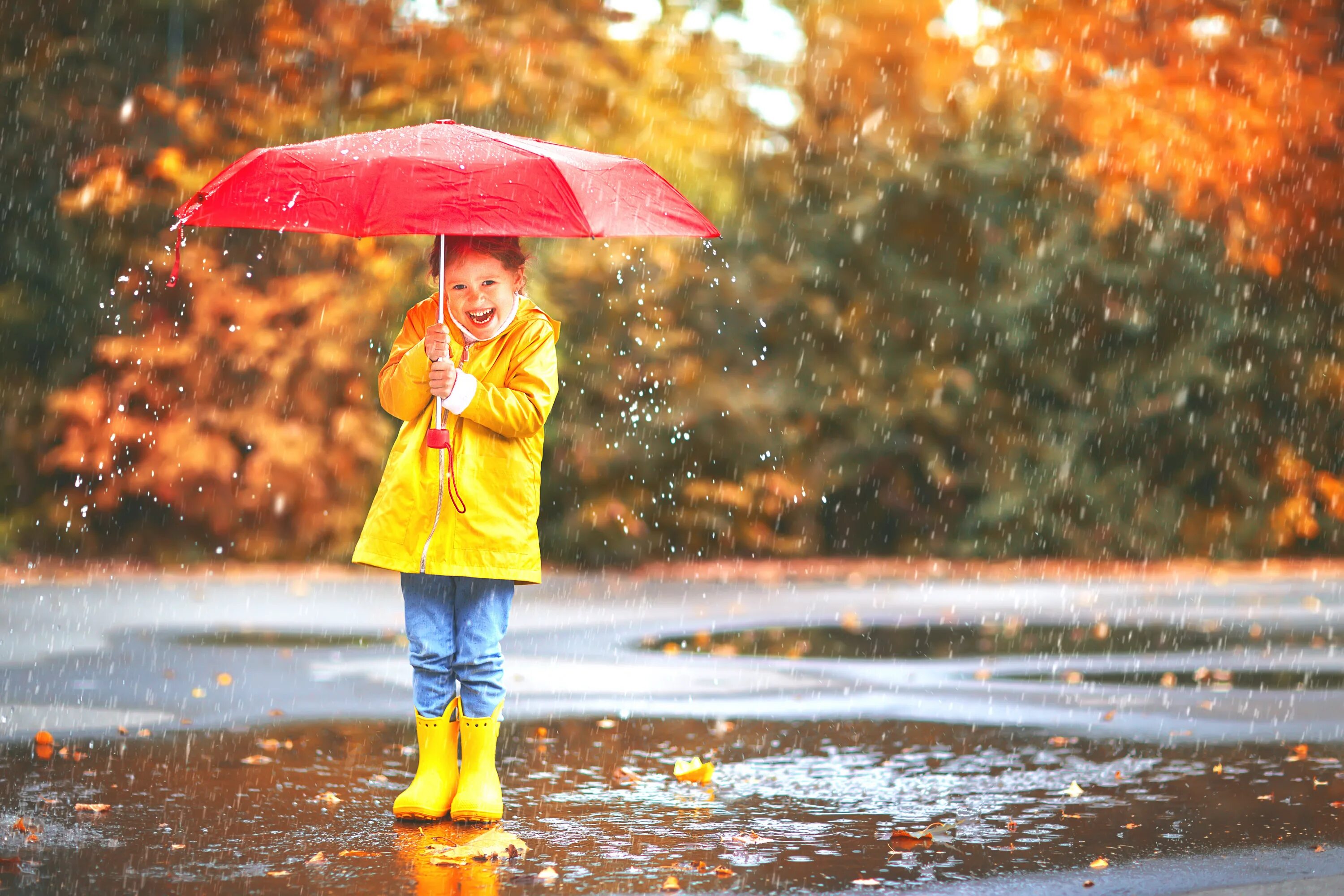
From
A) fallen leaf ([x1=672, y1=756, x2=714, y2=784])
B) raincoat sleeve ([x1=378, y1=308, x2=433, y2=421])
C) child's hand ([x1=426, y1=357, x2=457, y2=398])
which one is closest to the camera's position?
child's hand ([x1=426, y1=357, x2=457, y2=398])

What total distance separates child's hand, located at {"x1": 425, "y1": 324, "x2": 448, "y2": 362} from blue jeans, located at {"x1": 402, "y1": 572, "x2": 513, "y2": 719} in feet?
2.13

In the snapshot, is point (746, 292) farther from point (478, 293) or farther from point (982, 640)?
point (478, 293)

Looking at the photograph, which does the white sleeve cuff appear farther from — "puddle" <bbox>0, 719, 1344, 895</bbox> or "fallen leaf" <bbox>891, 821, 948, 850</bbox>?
"fallen leaf" <bbox>891, 821, 948, 850</bbox>

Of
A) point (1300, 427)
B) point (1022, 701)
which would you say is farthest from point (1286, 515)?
point (1022, 701)

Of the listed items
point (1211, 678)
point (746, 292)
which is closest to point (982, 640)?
point (1211, 678)

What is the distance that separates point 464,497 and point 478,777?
0.85 metres

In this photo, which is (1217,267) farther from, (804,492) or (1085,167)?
(804,492)

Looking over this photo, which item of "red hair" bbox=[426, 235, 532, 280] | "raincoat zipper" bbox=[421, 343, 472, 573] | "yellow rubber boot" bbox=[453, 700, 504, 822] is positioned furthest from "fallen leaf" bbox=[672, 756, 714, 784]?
"red hair" bbox=[426, 235, 532, 280]

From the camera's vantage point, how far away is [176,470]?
12.7 metres

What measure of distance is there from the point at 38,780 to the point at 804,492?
860 centimetres

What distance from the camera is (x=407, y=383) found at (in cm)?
521

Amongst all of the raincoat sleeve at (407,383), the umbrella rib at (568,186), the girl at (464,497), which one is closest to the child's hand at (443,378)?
the girl at (464,497)

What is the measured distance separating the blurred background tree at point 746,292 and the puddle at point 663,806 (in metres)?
5.82

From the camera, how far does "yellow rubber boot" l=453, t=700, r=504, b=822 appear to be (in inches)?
208
